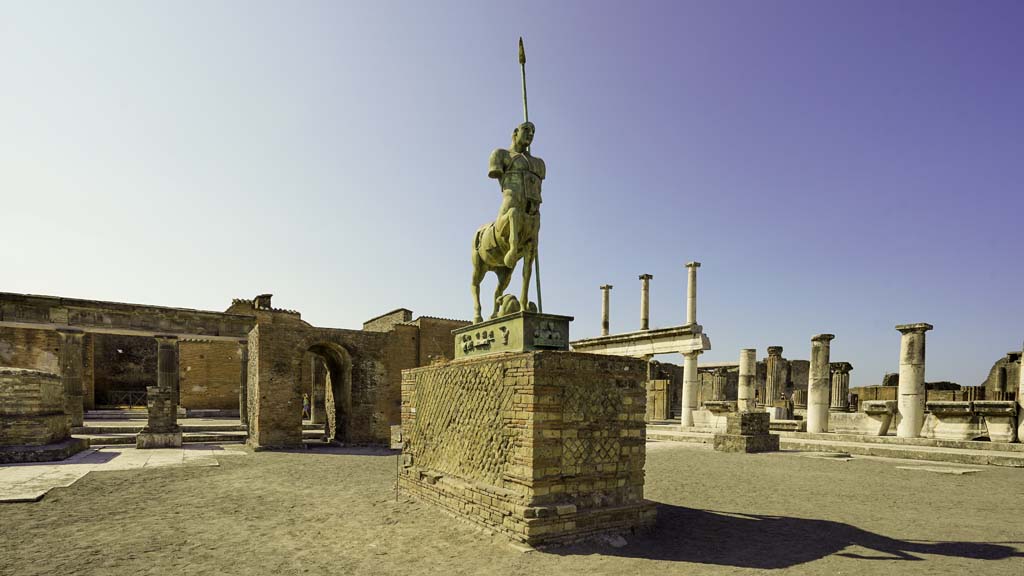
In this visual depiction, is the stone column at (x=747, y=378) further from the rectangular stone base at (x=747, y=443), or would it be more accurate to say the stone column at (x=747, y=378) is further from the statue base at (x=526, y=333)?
the statue base at (x=526, y=333)

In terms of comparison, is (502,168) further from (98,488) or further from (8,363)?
(8,363)

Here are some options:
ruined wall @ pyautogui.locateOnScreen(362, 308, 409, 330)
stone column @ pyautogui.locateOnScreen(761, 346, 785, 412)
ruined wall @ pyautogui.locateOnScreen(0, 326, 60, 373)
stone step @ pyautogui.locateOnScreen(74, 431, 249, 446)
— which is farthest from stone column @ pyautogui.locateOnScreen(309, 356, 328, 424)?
stone column @ pyautogui.locateOnScreen(761, 346, 785, 412)

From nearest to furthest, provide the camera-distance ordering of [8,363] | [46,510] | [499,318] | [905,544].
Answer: [905,544]
[499,318]
[46,510]
[8,363]

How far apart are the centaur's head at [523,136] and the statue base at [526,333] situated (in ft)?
7.60

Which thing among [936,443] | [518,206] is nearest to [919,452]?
[936,443]

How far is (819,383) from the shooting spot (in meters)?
17.1

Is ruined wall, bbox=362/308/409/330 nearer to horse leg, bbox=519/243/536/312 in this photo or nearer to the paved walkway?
the paved walkway

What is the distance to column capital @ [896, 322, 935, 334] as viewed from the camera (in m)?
14.4

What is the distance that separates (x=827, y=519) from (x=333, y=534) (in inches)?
248

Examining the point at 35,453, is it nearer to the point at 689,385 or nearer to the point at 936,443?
the point at 689,385

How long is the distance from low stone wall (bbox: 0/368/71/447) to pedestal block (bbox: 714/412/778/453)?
17.7 meters

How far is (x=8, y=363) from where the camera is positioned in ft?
70.6

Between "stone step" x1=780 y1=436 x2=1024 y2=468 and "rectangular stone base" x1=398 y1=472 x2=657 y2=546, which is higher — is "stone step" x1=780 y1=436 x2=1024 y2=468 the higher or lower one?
the lower one

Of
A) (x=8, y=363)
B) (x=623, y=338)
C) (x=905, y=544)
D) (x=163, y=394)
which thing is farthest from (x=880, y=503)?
(x=8, y=363)
